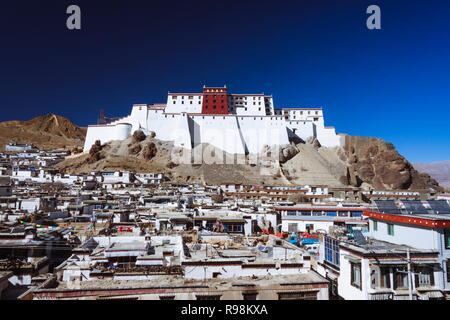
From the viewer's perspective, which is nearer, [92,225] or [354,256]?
[354,256]

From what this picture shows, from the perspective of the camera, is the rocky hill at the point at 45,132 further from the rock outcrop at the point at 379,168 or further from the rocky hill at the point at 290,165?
the rock outcrop at the point at 379,168

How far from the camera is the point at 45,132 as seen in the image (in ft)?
422

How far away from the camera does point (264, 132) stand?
61.9 meters

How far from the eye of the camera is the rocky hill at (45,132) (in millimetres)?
100938

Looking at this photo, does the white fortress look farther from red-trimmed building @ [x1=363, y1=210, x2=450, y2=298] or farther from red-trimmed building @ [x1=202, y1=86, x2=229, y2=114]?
red-trimmed building @ [x1=363, y1=210, x2=450, y2=298]

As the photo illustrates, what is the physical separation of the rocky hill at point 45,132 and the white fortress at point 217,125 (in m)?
45.4

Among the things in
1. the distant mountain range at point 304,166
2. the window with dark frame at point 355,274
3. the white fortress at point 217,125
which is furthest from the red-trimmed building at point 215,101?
the window with dark frame at point 355,274

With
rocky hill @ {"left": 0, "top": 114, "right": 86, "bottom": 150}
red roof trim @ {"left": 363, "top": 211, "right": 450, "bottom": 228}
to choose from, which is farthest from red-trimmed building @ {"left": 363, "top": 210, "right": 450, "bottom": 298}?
rocky hill @ {"left": 0, "top": 114, "right": 86, "bottom": 150}

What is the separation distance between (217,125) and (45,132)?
325 feet

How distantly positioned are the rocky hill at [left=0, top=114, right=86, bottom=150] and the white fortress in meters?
45.4
